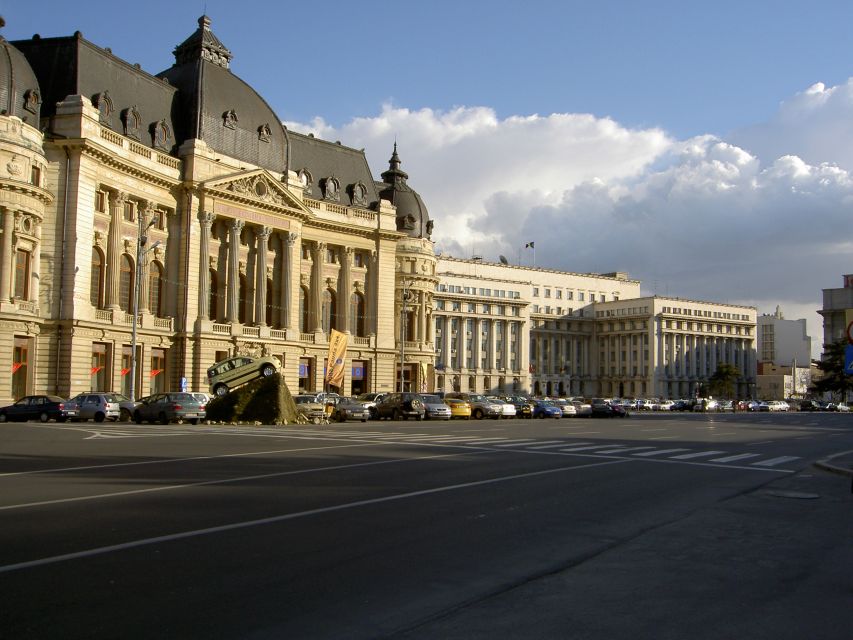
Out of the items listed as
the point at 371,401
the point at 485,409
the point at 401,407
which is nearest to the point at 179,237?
the point at 371,401

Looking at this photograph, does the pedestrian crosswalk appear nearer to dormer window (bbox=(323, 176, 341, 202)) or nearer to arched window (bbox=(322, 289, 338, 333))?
arched window (bbox=(322, 289, 338, 333))

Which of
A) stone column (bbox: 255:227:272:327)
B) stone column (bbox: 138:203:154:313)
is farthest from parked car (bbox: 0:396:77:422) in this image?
stone column (bbox: 255:227:272:327)

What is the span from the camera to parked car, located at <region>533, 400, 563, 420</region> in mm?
59781

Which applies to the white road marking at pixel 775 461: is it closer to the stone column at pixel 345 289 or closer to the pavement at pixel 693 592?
the pavement at pixel 693 592

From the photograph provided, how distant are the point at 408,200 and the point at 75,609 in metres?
84.1

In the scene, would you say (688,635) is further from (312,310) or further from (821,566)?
(312,310)

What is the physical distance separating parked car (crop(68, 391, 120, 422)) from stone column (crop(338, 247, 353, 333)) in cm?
3513

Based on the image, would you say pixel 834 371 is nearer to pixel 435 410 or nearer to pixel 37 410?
pixel 435 410

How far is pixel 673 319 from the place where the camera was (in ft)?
465

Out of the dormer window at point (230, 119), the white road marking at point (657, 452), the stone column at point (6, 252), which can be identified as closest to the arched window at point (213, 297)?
the dormer window at point (230, 119)

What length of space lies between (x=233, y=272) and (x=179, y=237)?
5.00 metres

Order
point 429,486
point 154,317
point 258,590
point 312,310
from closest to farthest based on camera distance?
point 258,590 → point 429,486 → point 154,317 → point 312,310

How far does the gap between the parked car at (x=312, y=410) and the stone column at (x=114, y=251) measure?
59.2 feet

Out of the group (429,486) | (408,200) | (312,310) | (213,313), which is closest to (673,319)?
(408,200)
